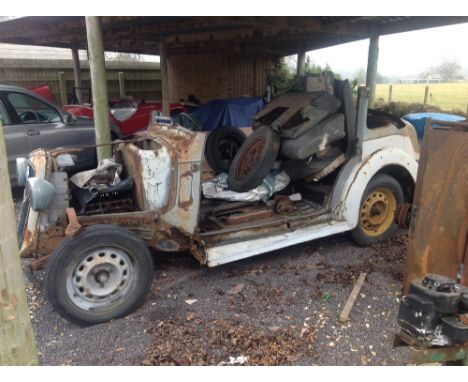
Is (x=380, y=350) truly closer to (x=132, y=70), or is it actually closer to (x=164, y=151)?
(x=164, y=151)

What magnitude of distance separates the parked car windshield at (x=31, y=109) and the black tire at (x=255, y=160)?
Answer: 12.7 feet

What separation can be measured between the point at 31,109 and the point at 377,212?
5.63m

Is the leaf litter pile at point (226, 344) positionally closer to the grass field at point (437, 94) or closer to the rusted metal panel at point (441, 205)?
the rusted metal panel at point (441, 205)

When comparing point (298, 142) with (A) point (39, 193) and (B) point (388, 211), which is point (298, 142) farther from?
(A) point (39, 193)

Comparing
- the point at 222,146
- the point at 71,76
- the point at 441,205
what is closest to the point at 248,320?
the point at 441,205

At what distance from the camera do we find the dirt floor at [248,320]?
2.92 m

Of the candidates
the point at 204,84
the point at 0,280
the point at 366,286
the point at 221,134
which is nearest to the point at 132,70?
the point at 204,84

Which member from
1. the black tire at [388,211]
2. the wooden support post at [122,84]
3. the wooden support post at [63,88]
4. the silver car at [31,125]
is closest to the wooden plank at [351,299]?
the black tire at [388,211]

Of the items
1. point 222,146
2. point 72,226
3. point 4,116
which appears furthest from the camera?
point 4,116

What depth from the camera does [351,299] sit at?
142 inches

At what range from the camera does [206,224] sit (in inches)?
169

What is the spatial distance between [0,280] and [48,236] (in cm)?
199

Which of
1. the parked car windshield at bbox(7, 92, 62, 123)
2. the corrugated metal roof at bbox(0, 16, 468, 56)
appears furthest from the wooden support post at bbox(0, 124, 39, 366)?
the corrugated metal roof at bbox(0, 16, 468, 56)

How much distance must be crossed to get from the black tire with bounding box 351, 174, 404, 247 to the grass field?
1132 centimetres
